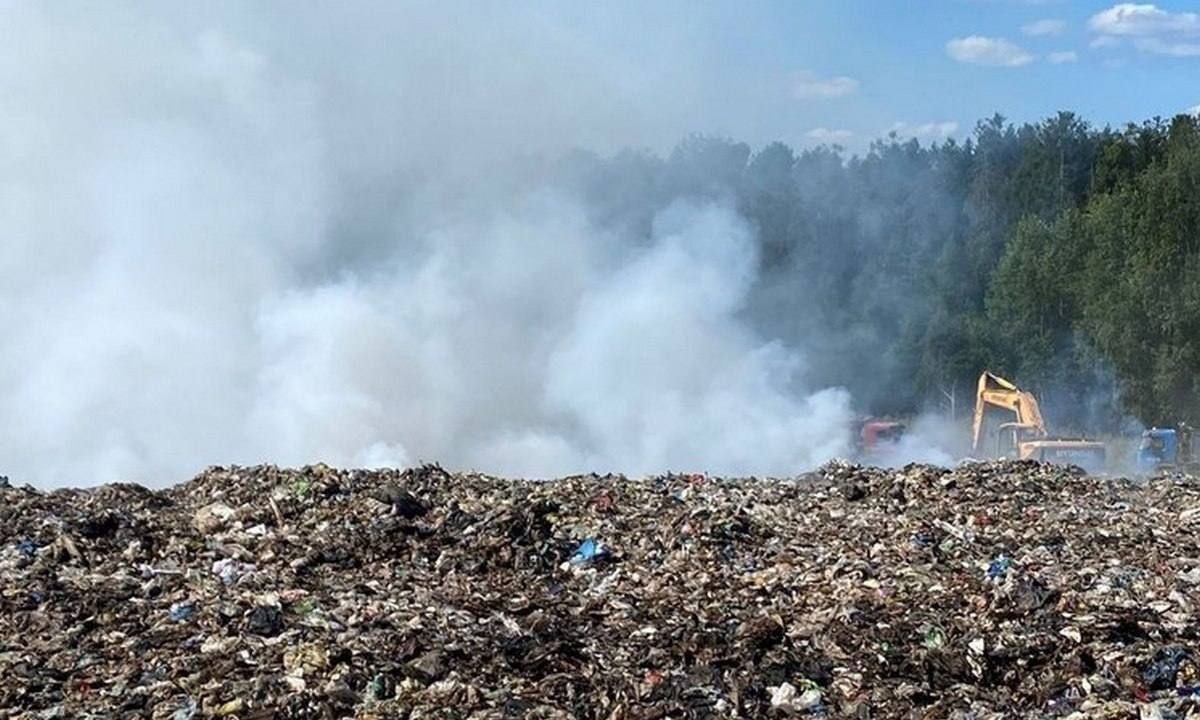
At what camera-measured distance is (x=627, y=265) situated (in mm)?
22453

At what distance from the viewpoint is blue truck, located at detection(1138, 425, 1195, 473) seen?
68.4ft

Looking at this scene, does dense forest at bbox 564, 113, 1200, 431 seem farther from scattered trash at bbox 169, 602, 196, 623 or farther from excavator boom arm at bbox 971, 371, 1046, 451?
scattered trash at bbox 169, 602, 196, 623

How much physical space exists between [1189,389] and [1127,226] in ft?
12.7

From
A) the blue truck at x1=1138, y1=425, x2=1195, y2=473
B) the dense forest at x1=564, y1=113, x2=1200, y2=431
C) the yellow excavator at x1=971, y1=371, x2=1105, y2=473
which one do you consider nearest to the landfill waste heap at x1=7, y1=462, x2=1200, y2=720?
the yellow excavator at x1=971, y1=371, x2=1105, y2=473

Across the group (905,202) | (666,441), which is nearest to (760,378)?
(666,441)

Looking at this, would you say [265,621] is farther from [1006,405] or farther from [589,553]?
[1006,405]

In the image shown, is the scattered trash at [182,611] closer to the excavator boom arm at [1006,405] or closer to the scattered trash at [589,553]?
the scattered trash at [589,553]

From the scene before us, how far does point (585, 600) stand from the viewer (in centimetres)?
840

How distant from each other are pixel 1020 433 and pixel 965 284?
46.7 ft

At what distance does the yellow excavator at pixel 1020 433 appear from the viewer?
19141 millimetres

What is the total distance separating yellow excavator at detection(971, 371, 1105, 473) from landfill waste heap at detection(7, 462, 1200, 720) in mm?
7722

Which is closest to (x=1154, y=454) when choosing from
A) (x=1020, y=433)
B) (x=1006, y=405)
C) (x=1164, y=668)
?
(x=1006, y=405)

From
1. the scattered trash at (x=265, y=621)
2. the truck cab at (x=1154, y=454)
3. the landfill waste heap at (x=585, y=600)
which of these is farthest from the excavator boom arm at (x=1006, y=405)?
the scattered trash at (x=265, y=621)

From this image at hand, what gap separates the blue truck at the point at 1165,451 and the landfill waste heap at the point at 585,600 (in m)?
9.95
